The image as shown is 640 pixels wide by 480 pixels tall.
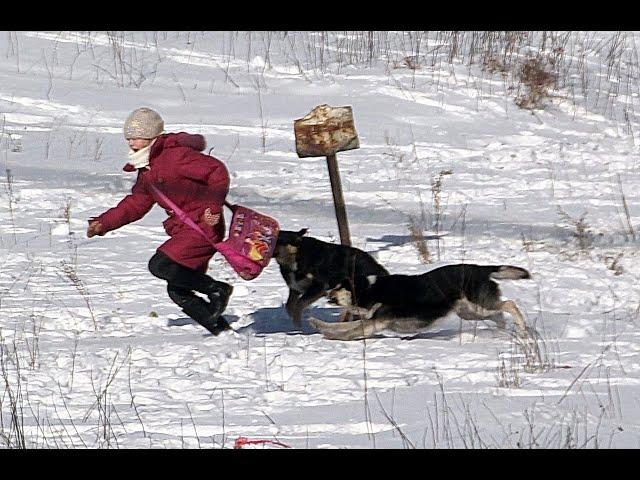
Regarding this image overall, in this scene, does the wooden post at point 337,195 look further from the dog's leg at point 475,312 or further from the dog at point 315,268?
the dog's leg at point 475,312

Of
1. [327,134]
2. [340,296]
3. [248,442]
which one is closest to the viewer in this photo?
[248,442]

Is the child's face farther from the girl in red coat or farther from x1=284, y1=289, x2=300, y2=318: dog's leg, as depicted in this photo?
x1=284, y1=289, x2=300, y2=318: dog's leg

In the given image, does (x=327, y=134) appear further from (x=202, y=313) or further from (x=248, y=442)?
(x=248, y=442)

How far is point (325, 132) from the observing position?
25.6 feet

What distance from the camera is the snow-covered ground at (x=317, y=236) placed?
17.5 ft

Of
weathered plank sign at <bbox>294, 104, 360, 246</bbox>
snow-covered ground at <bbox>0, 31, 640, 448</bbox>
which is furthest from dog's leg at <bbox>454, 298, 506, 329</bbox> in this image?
weathered plank sign at <bbox>294, 104, 360, 246</bbox>

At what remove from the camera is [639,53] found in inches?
699

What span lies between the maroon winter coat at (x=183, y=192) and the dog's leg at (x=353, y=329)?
81 centimetres

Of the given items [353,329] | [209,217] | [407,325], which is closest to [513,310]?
[407,325]

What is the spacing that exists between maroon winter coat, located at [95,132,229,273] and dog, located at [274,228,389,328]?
0.50 metres

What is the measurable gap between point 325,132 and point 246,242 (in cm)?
121
